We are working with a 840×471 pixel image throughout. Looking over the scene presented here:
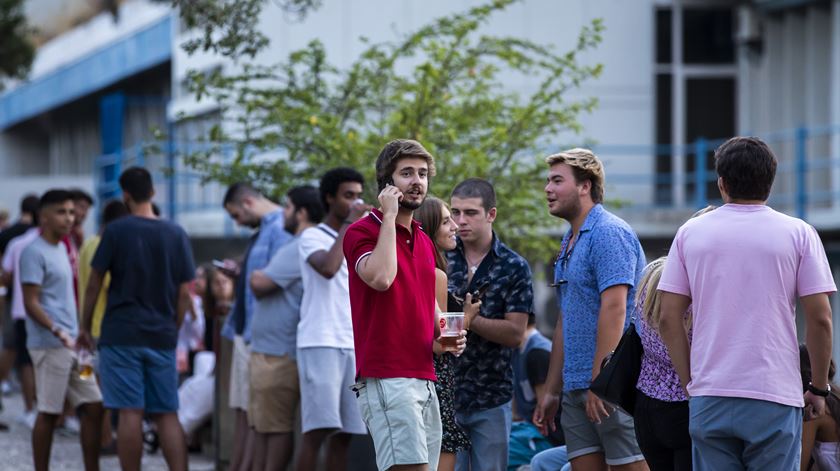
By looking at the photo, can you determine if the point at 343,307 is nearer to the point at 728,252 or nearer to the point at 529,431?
the point at 529,431

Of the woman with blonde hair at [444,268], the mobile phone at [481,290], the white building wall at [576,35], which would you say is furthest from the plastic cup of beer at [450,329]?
the white building wall at [576,35]

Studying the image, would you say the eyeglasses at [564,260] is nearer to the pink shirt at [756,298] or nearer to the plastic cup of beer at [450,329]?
the plastic cup of beer at [450,329]

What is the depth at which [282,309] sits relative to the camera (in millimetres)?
8328

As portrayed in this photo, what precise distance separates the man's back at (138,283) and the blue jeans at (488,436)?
243 cm

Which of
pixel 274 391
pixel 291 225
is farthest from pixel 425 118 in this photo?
pixel 274 391

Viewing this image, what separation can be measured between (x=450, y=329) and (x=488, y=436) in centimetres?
118

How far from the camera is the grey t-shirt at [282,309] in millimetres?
8266

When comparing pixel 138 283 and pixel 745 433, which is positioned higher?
pixel 138 283

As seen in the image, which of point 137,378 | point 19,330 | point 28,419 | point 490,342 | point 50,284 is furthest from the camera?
point 28,419

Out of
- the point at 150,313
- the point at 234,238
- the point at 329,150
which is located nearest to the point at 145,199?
the point at 150,313

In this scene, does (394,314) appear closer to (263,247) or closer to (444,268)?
(444,268)

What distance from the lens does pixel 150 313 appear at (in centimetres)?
832

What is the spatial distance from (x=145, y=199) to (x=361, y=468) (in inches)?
83.2

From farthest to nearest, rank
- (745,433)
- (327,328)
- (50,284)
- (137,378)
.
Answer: (50,284) < (137,378) < (327,328) < (745,433)
